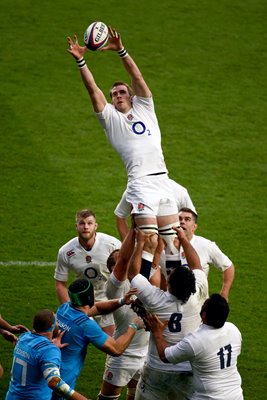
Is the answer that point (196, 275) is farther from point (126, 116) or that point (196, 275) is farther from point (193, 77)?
point (193, 77)

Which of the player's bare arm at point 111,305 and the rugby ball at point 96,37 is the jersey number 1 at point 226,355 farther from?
the rugby ball at point 96,37

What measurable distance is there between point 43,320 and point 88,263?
277 centimetres

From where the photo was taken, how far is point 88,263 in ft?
36.3

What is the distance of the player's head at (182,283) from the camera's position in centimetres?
848

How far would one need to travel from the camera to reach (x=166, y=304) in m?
8.70

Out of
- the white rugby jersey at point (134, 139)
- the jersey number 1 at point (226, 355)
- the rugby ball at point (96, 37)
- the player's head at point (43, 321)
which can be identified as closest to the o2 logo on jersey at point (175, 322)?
the jersey number 1 at point (226, 355)

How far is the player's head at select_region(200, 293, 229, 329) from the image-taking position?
825cm

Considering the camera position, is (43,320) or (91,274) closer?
(43,320)

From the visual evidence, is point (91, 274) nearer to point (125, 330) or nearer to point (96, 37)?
point (125, 330)

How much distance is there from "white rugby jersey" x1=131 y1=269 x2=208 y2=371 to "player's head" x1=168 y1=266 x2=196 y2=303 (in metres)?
0.10

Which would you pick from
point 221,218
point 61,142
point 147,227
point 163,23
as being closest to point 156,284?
point 147,227

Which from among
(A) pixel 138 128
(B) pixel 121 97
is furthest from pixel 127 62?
(A) pixel 138 128

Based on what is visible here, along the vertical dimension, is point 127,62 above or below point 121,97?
above

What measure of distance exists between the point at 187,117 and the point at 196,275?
895 centimetres
